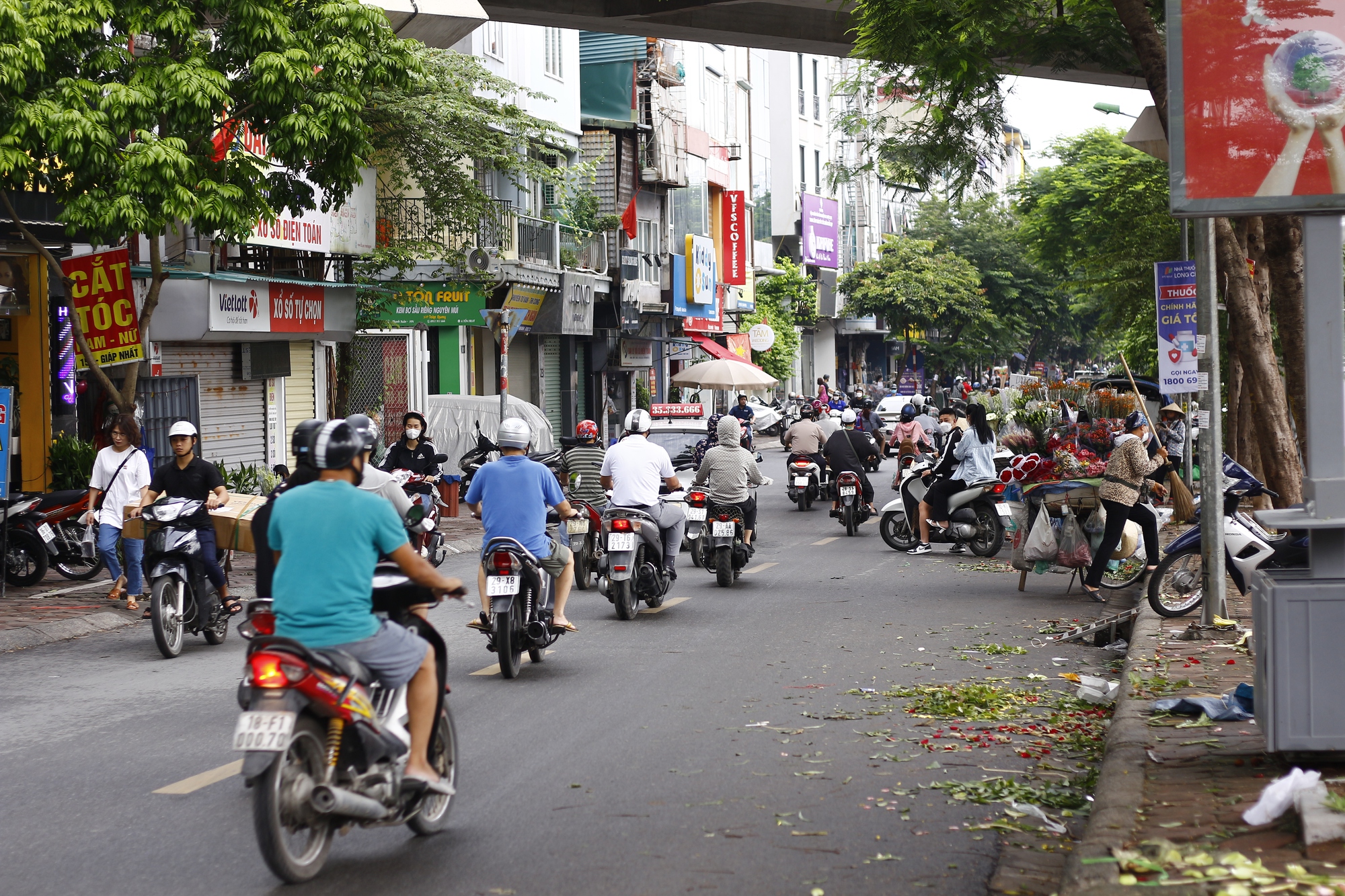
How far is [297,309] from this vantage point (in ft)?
73.9

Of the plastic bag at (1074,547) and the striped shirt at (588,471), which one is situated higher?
the striped shirt at (588,471)

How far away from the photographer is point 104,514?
43.6ft

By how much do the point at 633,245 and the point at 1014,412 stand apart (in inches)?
1000

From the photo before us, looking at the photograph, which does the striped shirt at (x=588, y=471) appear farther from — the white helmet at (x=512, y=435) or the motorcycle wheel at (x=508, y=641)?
the motorcycle wheel at (x=508, y=641)

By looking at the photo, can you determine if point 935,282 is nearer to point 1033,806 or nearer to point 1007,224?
point 1007,224

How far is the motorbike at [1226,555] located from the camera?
1156 cm

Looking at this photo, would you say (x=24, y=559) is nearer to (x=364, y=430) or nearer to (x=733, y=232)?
(x=364, y=430)

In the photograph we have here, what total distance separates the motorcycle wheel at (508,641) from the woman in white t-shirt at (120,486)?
4.95 meters

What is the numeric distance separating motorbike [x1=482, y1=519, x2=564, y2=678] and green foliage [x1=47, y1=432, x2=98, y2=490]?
8.87 metres

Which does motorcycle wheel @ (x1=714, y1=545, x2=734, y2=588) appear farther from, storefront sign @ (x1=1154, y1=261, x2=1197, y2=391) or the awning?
the awning

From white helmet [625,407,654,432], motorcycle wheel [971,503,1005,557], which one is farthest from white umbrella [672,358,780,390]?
white helmet [625,407,654,432]

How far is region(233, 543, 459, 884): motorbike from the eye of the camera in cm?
500

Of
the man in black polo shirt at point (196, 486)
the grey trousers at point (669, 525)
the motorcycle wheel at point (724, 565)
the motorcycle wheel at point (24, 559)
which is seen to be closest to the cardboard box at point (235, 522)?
the man in black polo shirt at point (196, 486)

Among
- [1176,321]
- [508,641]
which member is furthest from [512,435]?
[1176,321]
